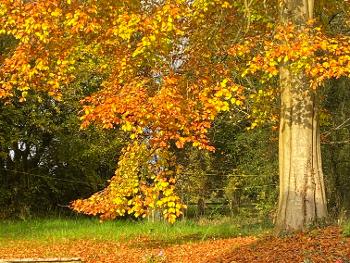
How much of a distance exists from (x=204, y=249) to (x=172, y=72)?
3.90 meters

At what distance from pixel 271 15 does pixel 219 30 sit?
46.3 inches

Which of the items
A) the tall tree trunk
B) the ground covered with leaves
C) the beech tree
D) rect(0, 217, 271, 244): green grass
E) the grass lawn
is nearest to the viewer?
the ground covered with leaves

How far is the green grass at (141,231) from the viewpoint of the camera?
50.7 feet

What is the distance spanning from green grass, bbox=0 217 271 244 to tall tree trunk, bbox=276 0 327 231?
12.6 feet

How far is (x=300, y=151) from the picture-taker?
422 inches

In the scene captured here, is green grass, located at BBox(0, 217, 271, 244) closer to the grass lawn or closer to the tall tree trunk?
the grass lawn

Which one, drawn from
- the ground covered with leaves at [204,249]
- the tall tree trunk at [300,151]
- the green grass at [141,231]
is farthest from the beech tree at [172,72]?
the green grass at [141,231]

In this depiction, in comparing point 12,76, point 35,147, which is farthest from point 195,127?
point 35,147

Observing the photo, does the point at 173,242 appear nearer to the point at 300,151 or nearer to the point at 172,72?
the point at 300,151

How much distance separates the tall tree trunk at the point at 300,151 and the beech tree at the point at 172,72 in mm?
19

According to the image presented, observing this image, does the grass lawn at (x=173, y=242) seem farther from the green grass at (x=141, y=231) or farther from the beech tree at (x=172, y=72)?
the beech tree at (x=172, y=72)

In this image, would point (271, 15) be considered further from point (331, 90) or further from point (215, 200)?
point (215, 200)

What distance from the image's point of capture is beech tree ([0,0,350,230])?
384 inches

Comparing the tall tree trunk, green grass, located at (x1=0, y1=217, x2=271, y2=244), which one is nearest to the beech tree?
the tall tree trunk
